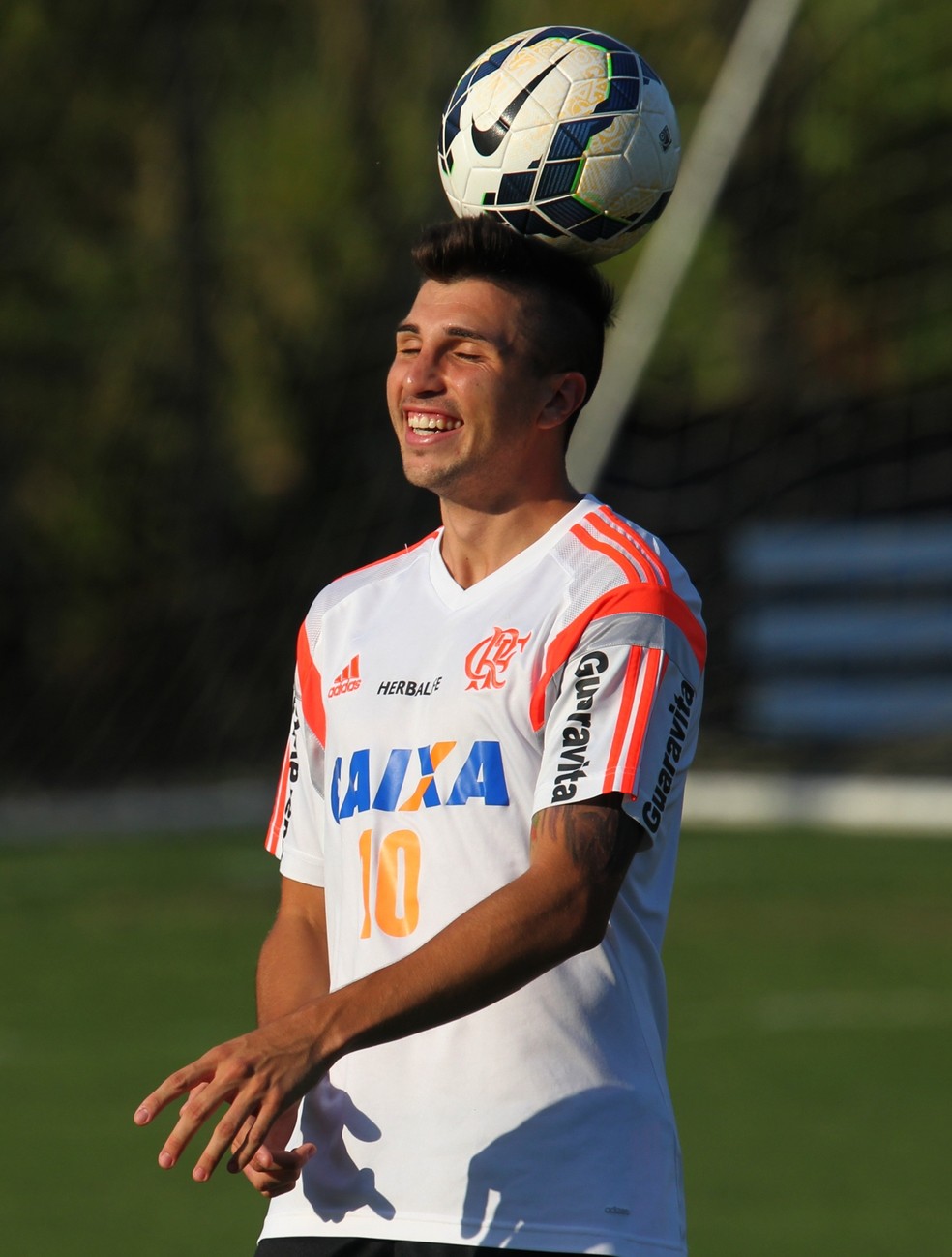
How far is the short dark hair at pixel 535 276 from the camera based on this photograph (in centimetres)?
292

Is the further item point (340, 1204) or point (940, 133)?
point (940, 133)

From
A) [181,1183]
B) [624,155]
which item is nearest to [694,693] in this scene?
[624,155]

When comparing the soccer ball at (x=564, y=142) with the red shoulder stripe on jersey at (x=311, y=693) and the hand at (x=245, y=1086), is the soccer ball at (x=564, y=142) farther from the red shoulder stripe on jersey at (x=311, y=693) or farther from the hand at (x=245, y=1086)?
the hand at (x=245, y=1086)

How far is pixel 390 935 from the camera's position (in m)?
2.81

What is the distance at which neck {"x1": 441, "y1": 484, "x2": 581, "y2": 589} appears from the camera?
2.95m

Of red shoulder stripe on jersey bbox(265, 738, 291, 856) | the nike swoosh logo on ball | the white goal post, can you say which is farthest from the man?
the white goal post

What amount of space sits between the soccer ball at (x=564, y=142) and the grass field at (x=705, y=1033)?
11.4 feet

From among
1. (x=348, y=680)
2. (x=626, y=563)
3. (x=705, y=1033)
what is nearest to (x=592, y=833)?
(x=626, y=563)

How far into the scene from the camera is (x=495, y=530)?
2957 mm

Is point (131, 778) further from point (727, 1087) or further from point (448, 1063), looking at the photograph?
point (448, 1063)

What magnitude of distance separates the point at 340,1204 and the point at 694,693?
806mm

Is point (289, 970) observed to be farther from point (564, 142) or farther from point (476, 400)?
point (564, 142)

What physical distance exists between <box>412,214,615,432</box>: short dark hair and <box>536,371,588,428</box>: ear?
18 millimetres

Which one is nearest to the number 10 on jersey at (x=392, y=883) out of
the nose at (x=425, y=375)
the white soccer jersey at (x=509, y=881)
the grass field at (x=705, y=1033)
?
the white soccer jersey at (x=509, y=881)
